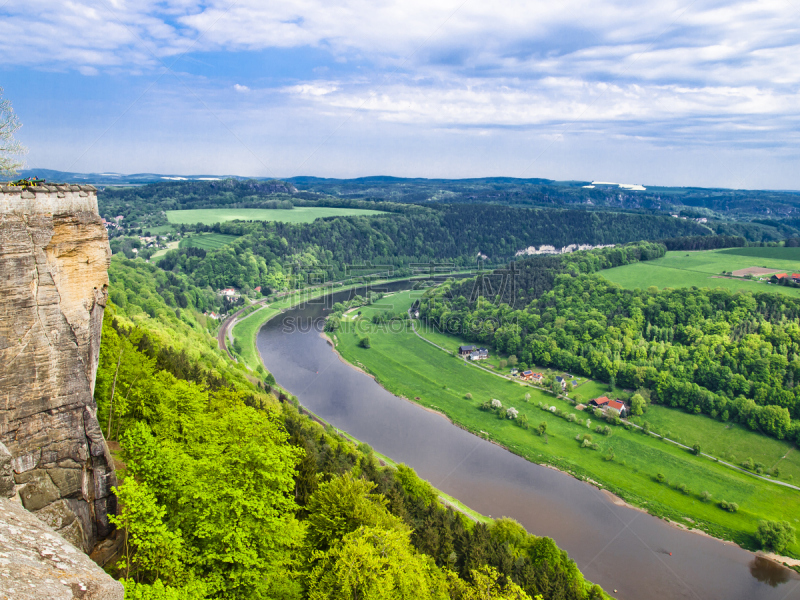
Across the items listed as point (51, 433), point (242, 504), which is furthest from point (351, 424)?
point (51, 433)

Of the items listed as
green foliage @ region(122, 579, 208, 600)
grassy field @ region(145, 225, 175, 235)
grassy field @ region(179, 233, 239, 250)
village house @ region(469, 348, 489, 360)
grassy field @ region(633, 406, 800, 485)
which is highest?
grassy field @ region(145, 225, 175, 235)

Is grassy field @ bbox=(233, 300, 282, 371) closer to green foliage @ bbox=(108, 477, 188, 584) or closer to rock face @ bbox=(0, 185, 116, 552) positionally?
rock face @ bbox=(0, 185, 116, 552)

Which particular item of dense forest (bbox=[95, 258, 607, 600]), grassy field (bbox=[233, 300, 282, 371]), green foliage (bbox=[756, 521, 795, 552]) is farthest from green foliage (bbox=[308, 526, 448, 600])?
grassy field (bbox=[233, 300, 282, 371])

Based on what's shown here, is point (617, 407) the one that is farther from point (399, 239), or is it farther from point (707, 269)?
point (399, 239)

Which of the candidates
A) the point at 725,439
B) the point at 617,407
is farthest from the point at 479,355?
the point at 725,439

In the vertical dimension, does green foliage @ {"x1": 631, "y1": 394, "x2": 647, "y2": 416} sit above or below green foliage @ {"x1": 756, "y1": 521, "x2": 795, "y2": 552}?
above

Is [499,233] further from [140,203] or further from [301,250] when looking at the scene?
[140,203]

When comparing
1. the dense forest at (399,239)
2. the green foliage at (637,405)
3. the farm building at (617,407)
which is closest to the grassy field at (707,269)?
the green foliage at (637,405)
